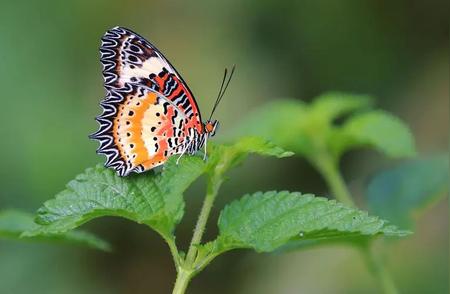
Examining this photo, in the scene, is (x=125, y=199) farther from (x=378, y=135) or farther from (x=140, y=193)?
(x=378, y=135)

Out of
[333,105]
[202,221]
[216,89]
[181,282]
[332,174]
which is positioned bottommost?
[181,282]

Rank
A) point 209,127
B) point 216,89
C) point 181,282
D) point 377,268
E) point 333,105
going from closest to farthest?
1. point 181,282
2. point 209,127
3. point 377,268
4. point 333,105
5. point 216,89

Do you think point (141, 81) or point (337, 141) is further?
point (337, 141)

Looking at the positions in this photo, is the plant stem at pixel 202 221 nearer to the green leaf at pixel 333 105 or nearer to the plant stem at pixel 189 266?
the plant stem at pixel 189 266

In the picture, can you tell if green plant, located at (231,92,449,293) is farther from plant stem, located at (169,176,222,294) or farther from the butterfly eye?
plant stem, located at (169,176,222,294)

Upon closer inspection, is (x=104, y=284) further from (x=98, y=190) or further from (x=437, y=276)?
(x=98, y=190)

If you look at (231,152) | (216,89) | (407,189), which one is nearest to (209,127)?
(231,152)

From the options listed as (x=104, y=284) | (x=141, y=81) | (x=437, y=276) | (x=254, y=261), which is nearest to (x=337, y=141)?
(x=141, y=81)
